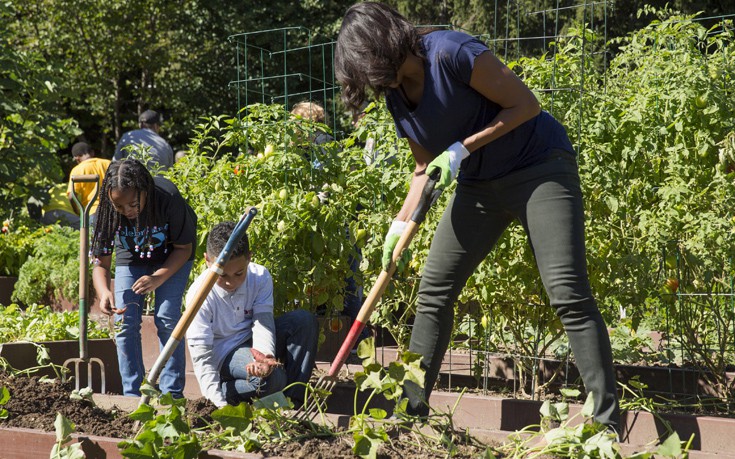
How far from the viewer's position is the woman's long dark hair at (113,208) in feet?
12.7

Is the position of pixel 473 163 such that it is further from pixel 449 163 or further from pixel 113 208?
pixel 113 208

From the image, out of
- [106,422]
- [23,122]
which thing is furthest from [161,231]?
[23,122]

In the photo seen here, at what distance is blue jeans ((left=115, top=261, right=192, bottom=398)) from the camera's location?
407 centimetres

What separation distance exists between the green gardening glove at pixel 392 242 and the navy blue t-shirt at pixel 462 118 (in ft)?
0.90

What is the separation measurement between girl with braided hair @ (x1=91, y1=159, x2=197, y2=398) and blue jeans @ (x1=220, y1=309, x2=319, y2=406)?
0.34 m

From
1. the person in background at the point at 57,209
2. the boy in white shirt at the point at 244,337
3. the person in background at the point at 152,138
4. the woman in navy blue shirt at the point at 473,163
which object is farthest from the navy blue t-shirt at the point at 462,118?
the person in background at the point at 57,209

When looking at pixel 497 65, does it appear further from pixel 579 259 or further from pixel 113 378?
pixel 113 378

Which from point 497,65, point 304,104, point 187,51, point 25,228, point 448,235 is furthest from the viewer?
point 187,51

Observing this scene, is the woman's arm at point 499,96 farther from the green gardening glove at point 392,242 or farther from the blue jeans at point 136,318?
the blue jeans at point 136,318

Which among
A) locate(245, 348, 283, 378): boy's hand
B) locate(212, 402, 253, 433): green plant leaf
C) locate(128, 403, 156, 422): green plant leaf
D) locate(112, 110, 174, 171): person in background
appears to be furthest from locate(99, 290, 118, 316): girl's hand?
locate(112, 110, 174, 171): person in background

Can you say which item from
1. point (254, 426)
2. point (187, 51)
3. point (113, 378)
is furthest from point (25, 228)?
point (187, 51)

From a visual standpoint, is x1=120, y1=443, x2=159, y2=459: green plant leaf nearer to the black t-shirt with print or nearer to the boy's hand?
the boy's hand

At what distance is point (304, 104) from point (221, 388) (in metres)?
1.82

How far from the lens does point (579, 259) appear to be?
281 centimetres
